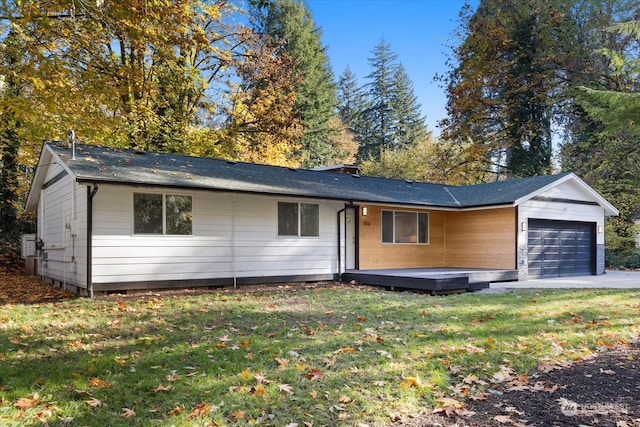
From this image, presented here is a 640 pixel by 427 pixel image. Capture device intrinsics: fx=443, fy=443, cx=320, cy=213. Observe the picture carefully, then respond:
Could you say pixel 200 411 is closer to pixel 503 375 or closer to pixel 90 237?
pixel 503 375

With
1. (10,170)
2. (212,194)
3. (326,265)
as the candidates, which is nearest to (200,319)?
(212,194)

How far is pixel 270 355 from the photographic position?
4688 mm

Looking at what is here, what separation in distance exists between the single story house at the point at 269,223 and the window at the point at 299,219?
0.03 metres

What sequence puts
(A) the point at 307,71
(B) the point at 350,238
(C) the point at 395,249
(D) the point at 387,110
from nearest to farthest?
(B) the point at 350,238, (C) the point at 395,249, (A) the point at 307,71, (D) the point at 387,110

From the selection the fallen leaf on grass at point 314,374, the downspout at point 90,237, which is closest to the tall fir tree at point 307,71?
the downspout at point 90,237

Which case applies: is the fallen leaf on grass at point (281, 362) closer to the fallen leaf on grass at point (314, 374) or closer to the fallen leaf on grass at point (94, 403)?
the fallen leaf on grass at point (314, 374)

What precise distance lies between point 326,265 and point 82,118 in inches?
314

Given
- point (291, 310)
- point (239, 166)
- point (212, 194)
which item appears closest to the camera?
point (291, 310)

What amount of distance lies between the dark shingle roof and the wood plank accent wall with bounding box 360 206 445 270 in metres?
0.83

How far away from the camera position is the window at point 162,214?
9.73 metres

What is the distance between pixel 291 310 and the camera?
25.1 feet

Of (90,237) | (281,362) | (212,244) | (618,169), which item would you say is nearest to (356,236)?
(212,244)

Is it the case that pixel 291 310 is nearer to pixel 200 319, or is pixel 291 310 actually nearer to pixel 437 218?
pixel 200 319

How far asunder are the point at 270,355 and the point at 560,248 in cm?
1325
